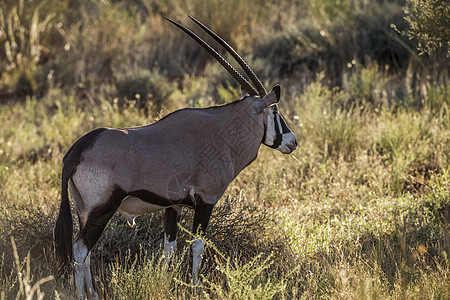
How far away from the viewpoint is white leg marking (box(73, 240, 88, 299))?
3895 mm

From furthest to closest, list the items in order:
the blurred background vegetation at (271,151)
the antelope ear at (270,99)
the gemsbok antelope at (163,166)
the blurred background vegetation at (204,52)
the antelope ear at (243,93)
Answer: the blurred background vegetation at (204,52) → the antelope ear at (243,93) → the antelope ear at (270,99) → the blurred background vegetation at (271,151) → the gemsbok antelope at (163,166)

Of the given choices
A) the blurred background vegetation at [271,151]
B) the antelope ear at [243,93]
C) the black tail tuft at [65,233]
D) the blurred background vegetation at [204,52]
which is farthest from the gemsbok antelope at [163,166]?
the blurred background vegetation at [204,52]

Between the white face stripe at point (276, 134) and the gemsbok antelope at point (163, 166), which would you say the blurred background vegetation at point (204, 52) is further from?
the gemsbok antelope at point (163, 166)

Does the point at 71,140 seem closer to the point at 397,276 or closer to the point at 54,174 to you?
the point at 54,174

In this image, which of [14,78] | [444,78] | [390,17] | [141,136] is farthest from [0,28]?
[141,136]

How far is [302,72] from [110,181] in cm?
794

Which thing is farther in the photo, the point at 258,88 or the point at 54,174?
the point at 54,174

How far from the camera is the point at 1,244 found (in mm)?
4742

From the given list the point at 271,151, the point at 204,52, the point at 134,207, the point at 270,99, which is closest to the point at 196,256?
the point at 134,207

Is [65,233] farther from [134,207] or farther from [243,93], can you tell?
[243,93]

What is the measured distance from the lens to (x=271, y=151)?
25.1 feet

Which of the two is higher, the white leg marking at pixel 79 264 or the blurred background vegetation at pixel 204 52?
the blurred background vegetation at pixel 204 52

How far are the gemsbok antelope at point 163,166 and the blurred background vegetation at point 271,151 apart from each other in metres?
0.31

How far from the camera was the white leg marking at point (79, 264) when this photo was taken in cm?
389
